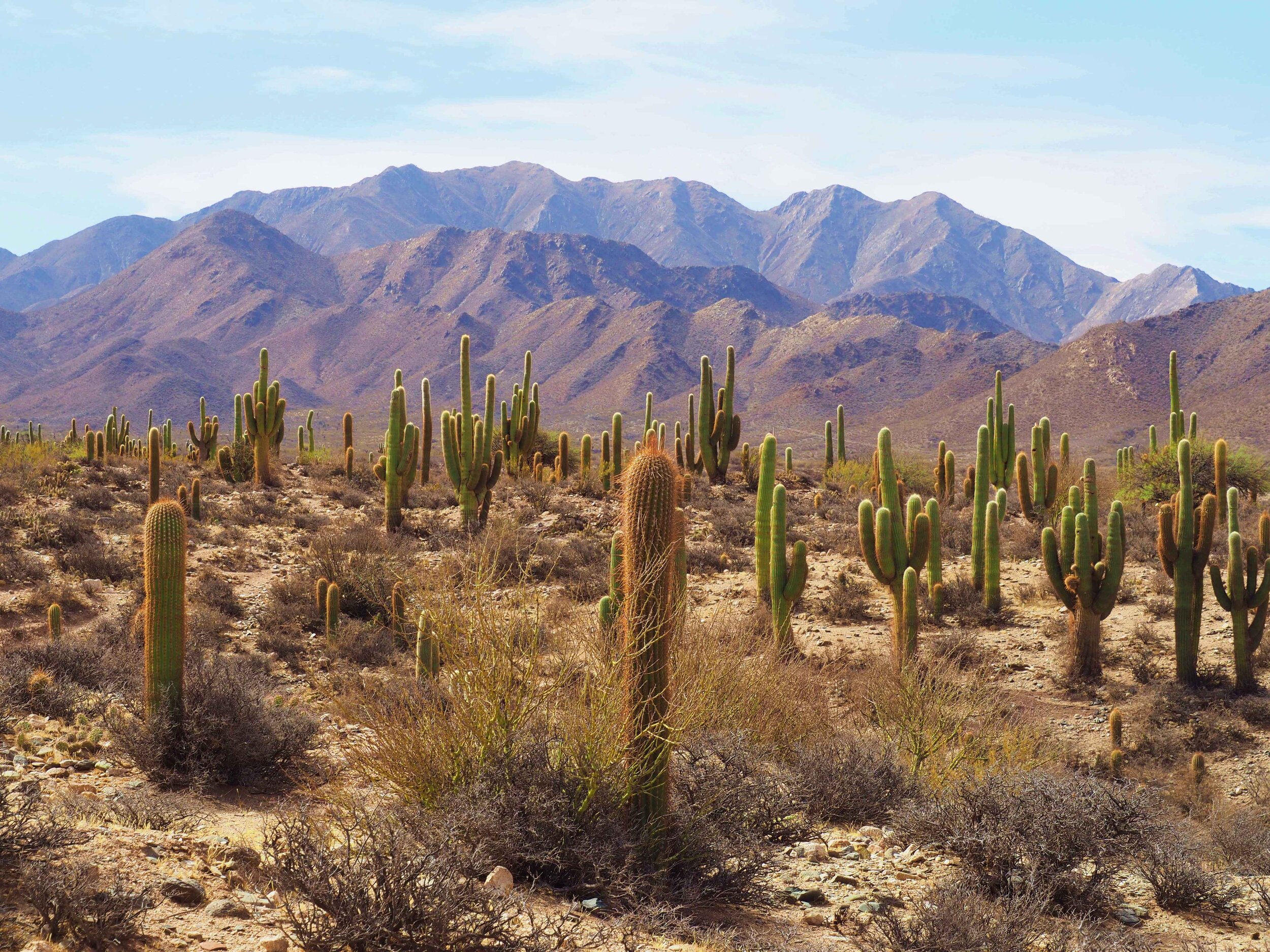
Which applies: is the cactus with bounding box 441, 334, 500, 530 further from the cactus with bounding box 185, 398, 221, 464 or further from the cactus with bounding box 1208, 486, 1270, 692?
the cactus with bounding box 1208, 486, 1270, 692

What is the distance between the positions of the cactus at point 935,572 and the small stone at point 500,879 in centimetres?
970

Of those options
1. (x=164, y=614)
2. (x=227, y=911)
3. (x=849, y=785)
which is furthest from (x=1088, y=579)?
(x=227, y=911)

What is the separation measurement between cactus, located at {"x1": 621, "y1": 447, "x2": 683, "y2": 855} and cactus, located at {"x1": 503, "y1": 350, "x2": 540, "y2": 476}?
1726cm

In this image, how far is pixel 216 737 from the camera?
7.96 meters

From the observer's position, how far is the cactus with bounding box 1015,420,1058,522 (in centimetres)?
1997

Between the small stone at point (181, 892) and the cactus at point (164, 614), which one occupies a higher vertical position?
the cactus at point (164, 614)

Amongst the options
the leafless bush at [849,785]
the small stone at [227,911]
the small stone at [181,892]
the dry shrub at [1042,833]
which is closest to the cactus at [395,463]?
the leafless bush at [849,785]

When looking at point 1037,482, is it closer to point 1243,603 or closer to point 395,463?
point 1243,603

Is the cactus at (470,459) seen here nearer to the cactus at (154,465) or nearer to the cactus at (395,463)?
the cactus at (395,463)

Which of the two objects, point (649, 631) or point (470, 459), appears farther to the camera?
point (470, 459)

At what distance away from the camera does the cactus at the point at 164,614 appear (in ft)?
25.9

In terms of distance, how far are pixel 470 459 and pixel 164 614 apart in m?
10.7

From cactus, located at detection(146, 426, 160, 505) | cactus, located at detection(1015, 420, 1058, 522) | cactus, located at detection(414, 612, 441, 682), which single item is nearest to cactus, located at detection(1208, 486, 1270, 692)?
cactus, located at detection(1015, 420, 1058, 522)

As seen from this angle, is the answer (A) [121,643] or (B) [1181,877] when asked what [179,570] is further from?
(B) [1181,877]
